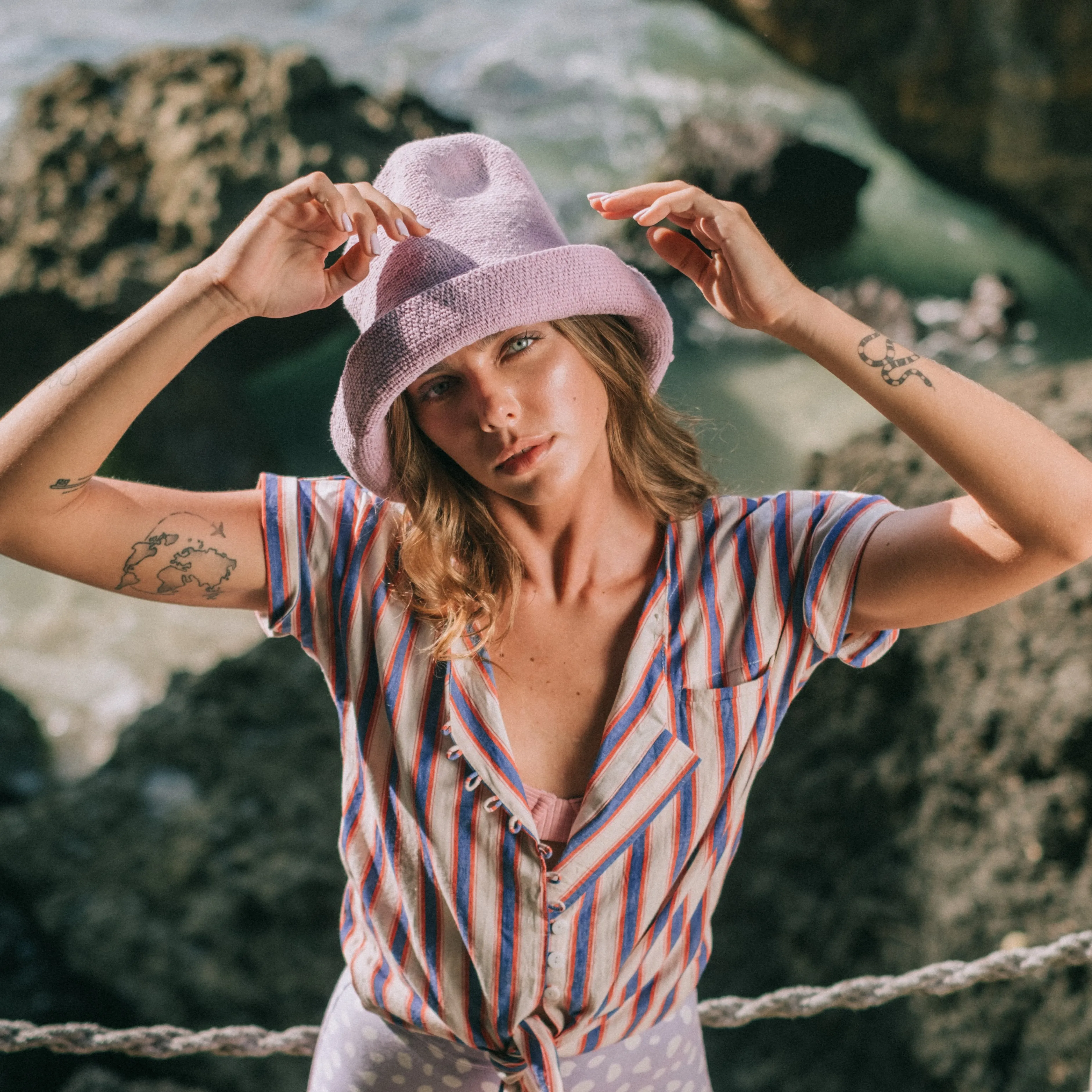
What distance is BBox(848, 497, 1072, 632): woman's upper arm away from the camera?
0.83 m

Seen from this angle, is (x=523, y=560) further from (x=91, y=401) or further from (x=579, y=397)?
(x=91, y=401)

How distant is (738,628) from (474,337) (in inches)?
14.6

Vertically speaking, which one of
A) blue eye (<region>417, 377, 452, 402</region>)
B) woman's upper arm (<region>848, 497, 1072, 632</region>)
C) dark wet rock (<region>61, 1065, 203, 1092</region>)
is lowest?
dark wet rock (<region>61, 1065, 203, 1092</region>)

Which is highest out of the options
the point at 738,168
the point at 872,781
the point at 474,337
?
the point at 474,337

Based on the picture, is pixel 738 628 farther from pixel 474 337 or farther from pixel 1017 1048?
pixel 1017 1048

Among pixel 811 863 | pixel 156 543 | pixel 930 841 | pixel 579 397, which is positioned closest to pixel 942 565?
pixel 579 397

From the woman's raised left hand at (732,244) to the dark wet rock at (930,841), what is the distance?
1567 millimetres

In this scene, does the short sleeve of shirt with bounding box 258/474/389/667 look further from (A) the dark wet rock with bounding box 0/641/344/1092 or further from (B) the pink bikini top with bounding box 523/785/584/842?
(A) the dark wet rock with bounding box 0/641/344/1092

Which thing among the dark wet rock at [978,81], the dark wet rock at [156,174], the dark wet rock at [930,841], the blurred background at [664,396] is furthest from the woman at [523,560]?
the dark wet rock at [978,81]

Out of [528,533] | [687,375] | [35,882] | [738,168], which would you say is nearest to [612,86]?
[738,168]

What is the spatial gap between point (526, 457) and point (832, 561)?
0.29 m

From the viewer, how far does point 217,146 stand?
188 inches

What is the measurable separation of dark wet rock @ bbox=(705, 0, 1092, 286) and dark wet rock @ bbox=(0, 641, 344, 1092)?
4318 millimetres

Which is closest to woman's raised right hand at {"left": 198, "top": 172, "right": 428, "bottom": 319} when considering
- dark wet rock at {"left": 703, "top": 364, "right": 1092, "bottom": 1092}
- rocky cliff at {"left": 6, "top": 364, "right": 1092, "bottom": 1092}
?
dark wet rock at {"left": 703, "top": 364, "right": 1092, "bottom": 1092}
